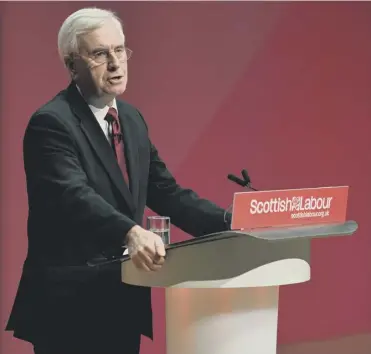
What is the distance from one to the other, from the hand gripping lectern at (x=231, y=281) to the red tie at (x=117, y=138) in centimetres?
30

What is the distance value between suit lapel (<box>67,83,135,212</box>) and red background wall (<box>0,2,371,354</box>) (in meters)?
1.51

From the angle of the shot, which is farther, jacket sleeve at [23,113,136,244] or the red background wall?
the red background wall

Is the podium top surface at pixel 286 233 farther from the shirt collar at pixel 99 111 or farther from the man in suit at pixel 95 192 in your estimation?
the shirt collar at pixel 99 111

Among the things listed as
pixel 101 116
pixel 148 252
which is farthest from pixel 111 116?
pixel 148 252

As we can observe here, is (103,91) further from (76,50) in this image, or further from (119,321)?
(119,321)

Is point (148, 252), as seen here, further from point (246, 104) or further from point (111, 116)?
point (246, 104)

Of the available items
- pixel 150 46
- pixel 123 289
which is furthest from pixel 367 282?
pixel 123 289

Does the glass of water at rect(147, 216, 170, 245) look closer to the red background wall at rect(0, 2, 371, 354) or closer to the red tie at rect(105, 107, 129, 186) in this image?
the red tie at rect(105, 107, 129, 186)

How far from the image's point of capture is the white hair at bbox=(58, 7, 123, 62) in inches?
79.7

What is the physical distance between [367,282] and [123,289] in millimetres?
2436

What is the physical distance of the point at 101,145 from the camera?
2.01m

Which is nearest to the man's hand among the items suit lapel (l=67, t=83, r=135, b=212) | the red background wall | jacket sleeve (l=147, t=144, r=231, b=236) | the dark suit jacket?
the dark suit jacket

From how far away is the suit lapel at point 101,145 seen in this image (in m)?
2.00

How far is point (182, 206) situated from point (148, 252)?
1.44ft
